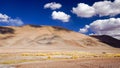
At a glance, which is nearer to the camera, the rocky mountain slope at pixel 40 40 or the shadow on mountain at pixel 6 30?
the rocky mountain slope at pixel 40 40

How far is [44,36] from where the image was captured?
188 meters

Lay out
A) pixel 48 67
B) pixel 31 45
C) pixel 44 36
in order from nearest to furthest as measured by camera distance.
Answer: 1. pixel 48 67
2. pixel 31 45
3. pixel 44 36

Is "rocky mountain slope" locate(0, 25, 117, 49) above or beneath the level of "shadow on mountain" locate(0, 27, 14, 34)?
beneath

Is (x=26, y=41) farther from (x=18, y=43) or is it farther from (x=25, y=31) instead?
(x=25, y=31)

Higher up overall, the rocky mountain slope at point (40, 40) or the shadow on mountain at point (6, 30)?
the shadow on mountain at point (6, 30)

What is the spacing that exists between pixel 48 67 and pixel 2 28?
174460 mm

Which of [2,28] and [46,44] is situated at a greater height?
[2,28]

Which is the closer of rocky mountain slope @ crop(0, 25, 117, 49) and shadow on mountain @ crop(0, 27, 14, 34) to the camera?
rocky mountain slope @ crop(0, 25, 117, 49)

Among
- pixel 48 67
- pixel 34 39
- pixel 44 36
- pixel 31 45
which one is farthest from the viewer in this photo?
pixel 44 36

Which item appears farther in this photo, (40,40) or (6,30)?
(6,30)

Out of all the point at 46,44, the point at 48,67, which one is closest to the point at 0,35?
the point at 46,44

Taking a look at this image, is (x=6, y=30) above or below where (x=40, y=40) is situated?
above

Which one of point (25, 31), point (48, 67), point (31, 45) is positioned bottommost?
point (48, 67)

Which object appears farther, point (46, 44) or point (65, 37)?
point (65, 37)
